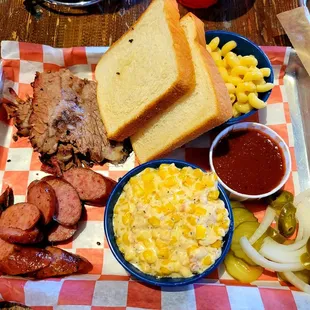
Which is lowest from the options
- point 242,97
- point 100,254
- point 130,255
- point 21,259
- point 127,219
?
point 100,254

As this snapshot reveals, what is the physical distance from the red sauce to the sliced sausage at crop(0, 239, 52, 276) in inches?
39.5

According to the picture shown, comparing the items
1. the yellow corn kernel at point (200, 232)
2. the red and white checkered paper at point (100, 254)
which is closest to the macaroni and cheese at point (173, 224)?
the yellow corn kernel at point (200, 232)

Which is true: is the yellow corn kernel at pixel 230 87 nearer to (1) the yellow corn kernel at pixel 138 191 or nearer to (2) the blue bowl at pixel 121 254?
(2) the blue bowl at pixel 121 254

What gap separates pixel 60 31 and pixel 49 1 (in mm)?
246

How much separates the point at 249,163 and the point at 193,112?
0.41 m

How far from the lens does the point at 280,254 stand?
7.07 ft

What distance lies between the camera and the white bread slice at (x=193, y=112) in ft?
7.11

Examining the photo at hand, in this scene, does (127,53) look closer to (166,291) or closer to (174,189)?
(174,189)

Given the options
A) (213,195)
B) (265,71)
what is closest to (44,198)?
(213,195)

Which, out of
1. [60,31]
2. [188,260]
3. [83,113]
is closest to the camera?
[188,260]

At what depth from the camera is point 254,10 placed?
3.01 metres

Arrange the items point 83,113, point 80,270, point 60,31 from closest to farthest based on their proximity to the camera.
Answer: point 80,270
point 83,113
point 60,31

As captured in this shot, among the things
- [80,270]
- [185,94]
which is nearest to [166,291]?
[80,270]

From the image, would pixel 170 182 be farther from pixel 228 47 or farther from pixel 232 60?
pixel 228 47
